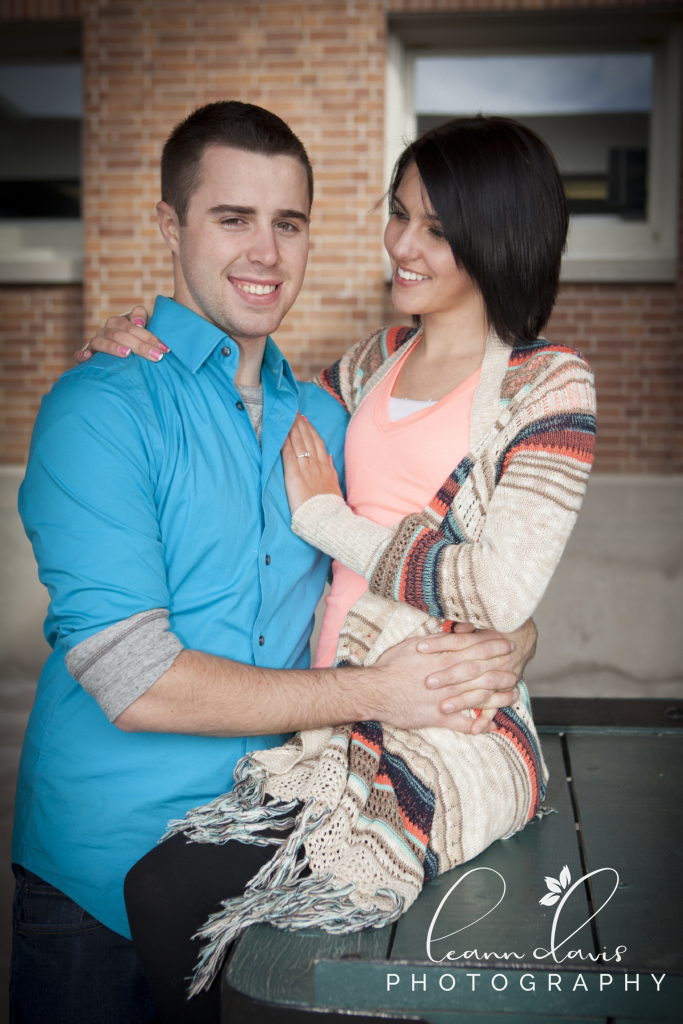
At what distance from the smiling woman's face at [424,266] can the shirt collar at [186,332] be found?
0.42 metres

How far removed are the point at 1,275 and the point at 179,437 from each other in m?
4.96

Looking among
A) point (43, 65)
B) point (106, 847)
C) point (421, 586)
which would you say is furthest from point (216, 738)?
point (43, 65)

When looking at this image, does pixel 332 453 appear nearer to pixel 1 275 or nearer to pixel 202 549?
pixel 202 549

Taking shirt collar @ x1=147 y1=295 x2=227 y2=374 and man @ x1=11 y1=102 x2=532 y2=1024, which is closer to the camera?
man @ x1=11 y1=102 x2=532 y2=1024

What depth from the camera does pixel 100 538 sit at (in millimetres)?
1565

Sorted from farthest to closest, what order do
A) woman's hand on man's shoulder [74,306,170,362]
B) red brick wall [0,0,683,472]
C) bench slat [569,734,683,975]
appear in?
red brick wall [0,0,683,472] → woman's hand on man's shoulder [74,306,170,362] → bench slat [569,734,683,975]

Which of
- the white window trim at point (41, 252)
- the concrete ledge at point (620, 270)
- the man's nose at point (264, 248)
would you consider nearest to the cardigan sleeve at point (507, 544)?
the man's nose at point (264, 248)

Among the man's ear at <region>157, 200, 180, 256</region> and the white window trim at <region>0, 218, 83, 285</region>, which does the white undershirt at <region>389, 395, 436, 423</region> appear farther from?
the white window trim at <region>0, 218, 83, 285</region>

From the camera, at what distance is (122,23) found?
557 centimetres

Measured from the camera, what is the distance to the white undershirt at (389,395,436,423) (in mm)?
2002

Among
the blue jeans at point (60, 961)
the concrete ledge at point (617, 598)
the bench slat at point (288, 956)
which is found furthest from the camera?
the concrete ledge at point (617, 598)

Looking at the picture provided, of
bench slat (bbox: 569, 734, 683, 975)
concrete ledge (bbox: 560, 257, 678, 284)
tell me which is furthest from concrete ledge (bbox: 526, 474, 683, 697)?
bench slat (bbox: 569, 734, 683, 975)

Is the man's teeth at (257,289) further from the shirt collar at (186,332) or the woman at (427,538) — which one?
the woman at (427,538)

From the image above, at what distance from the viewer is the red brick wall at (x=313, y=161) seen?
5473mm
